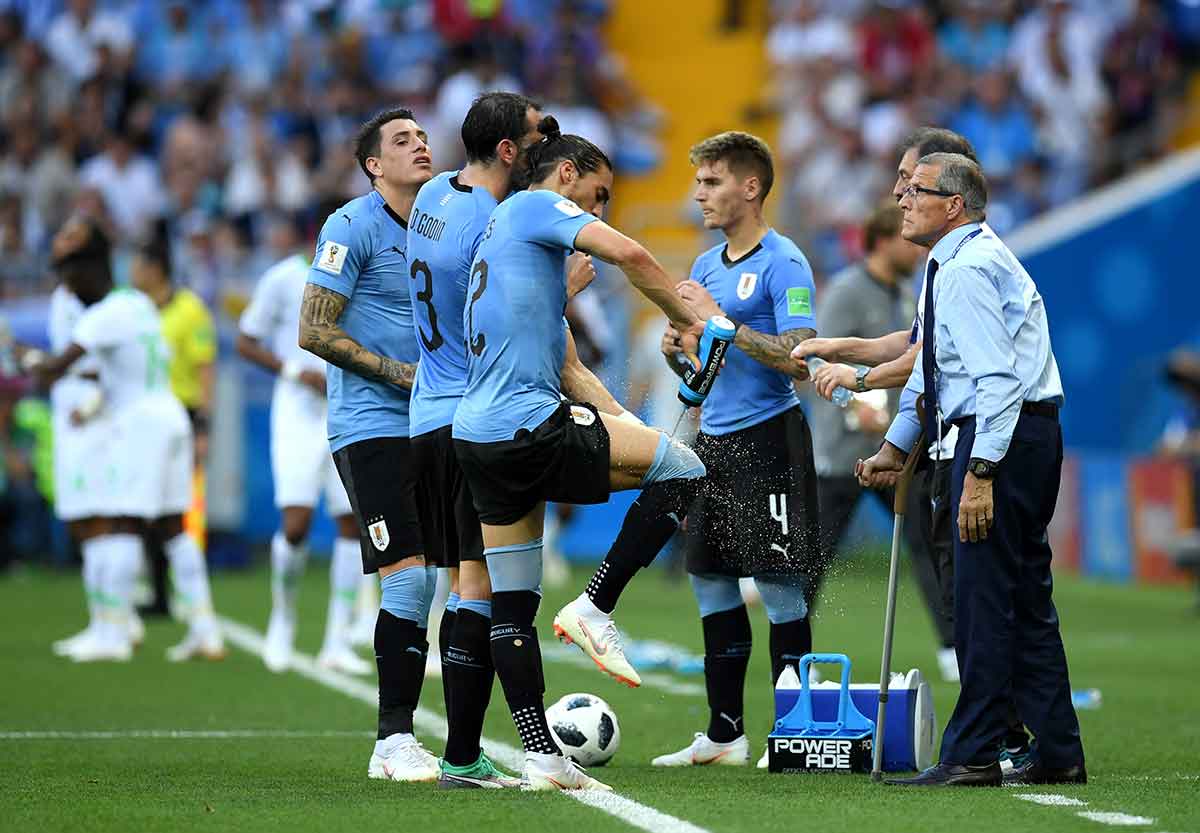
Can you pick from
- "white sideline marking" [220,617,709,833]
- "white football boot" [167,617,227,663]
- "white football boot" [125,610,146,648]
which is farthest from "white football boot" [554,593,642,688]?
"white football boot" [125,610,146,648]

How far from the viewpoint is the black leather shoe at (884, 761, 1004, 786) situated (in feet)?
24.0

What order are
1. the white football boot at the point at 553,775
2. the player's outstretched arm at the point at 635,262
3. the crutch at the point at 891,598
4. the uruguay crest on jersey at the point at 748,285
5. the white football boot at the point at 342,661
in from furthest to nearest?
the white football boot at the point at 342,661 < the uruguay crest on jersey at the point at 748,285 < the crutch at the point at 891,598 < the white football boot at the point at 553,775 < the player's outstretched arm at the point at 635,262

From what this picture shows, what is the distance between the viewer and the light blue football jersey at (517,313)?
702 cm

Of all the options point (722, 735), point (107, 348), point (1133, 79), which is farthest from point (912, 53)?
point (722, 735)

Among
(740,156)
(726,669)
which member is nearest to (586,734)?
(726,669)

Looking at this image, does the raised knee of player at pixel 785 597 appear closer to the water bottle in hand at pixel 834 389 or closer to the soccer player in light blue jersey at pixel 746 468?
the soccer player in light blue jersey at pixel 746 468

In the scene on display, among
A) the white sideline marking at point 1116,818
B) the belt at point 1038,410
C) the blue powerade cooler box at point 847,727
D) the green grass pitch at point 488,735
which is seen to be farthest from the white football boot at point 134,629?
the white sideline marking at point 1116,818

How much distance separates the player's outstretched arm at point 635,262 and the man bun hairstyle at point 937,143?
56.4 inches

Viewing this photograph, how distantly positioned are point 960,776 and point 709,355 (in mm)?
1739

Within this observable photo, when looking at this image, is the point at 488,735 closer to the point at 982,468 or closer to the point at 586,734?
the point at 586,734

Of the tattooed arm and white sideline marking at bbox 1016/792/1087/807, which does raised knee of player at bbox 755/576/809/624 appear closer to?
the tattooed arm

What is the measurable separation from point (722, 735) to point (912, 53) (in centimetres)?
1643

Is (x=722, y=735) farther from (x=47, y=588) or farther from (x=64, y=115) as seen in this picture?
(x=64, y=115)

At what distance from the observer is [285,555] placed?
40.6 ft
